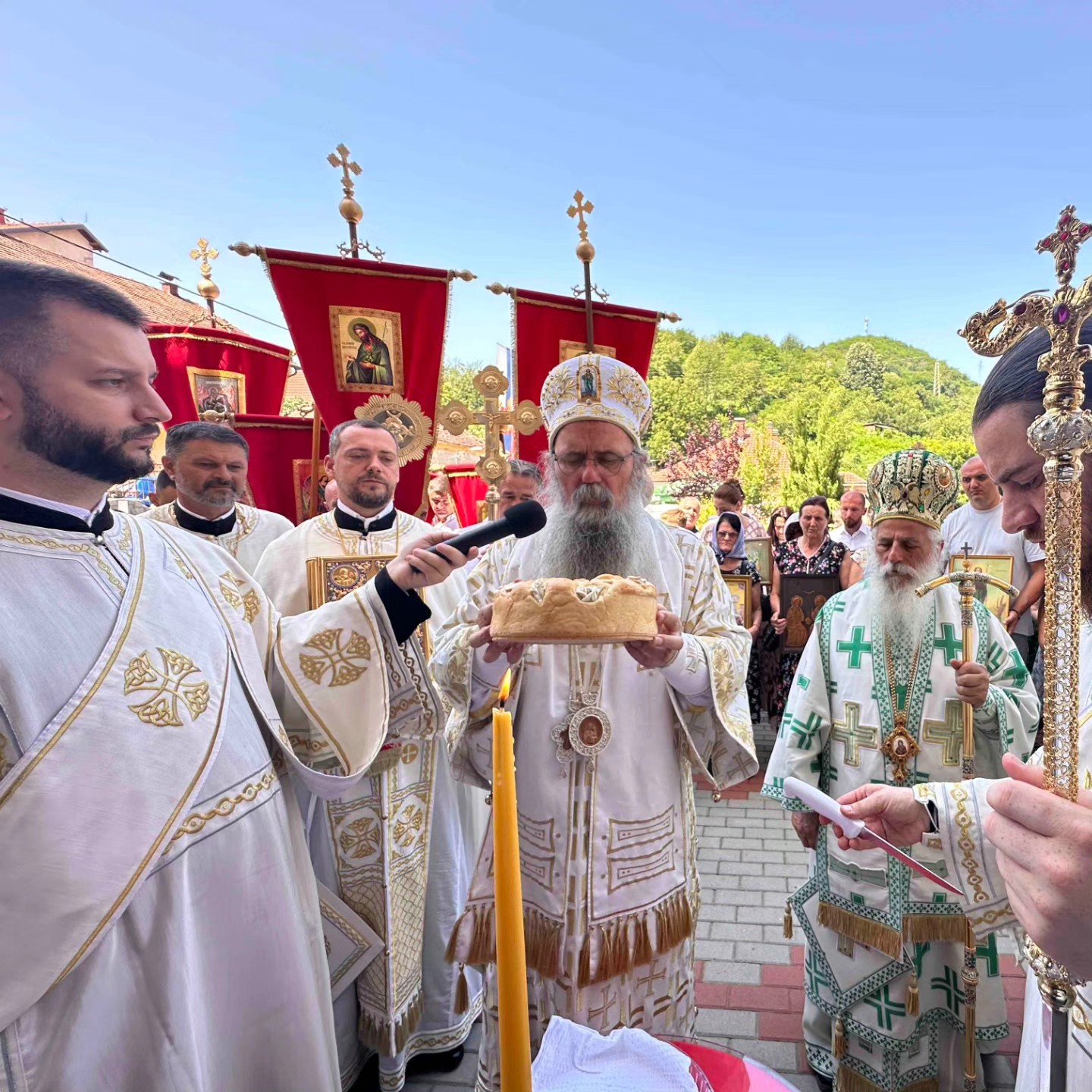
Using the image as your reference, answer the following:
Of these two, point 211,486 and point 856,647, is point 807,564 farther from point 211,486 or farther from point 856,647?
point 211,486

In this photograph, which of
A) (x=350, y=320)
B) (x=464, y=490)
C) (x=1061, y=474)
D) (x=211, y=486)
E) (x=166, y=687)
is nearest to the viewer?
(x=1061, y=474)

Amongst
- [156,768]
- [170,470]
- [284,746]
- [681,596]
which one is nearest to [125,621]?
[156,768]

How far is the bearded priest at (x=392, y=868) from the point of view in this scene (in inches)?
106

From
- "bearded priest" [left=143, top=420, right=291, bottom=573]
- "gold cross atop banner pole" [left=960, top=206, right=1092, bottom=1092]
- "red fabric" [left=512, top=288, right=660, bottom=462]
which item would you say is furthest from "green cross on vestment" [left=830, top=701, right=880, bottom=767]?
"red fabric" [left=512, top=288, right=660, bottom=462]

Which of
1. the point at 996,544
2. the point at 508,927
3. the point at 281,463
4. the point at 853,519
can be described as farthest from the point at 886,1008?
the point at 853,519

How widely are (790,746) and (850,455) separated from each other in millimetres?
46375

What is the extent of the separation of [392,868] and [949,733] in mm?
2278

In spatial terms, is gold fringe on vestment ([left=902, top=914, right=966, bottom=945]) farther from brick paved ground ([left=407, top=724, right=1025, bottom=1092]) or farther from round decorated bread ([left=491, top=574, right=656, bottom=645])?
round decorated bread ([left=491, top=574, right=656, bottom=645])

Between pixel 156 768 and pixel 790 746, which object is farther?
pixel 790 746

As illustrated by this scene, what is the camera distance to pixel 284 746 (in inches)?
63.9

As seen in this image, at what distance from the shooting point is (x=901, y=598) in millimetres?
2770

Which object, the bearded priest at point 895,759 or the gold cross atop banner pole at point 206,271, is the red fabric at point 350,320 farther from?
the bearded priest at point 895,759

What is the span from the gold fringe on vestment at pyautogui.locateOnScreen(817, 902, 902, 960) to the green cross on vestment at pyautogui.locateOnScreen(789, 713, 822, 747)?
619 millimetres

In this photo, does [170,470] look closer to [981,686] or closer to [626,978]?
[626,978]
